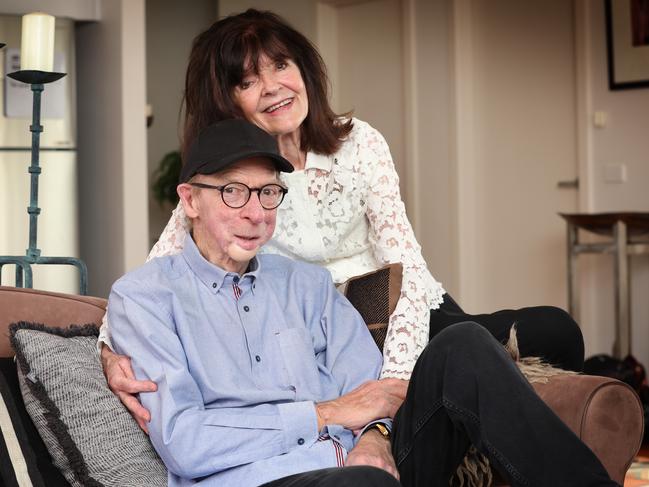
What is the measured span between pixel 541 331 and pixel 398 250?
0.38 m

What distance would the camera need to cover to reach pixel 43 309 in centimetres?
217

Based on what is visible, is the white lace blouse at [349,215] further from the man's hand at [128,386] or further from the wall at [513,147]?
the wall at [513,147]

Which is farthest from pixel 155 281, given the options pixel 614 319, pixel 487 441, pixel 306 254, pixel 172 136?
pixel 172 136

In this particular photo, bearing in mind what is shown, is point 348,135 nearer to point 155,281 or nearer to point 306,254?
point 306,254

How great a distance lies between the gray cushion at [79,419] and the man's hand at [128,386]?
15 mm

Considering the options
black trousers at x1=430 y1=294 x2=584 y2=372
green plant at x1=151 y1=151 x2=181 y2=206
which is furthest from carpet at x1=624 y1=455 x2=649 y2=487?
green plant at x1=151 y1=151 x2=181 y2=206

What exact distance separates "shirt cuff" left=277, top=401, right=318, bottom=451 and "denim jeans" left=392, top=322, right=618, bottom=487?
16cm

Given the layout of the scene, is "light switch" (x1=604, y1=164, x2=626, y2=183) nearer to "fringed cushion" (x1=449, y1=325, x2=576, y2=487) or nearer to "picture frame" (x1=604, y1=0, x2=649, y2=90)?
"picture frame" (x1=604, y1=0, x2=649, y2=90)

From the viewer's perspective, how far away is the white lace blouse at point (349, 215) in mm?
2461

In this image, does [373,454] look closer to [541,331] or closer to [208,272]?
[208,272]

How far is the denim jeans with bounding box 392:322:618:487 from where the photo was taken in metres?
1.67

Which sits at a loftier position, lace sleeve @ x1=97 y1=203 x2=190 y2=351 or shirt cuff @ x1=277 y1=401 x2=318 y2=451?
lace sleeve @ x1=97 y1=203 x2=190 y2=351

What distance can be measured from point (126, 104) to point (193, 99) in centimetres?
294

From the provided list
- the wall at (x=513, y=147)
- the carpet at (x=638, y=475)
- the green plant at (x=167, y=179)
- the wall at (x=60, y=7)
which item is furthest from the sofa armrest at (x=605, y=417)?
the green plant at (x=167, y=179)
